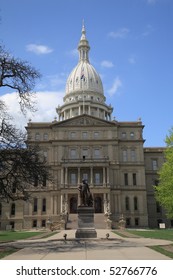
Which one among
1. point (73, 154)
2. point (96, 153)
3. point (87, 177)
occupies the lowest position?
point (87, 177)

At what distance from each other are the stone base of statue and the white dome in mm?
76186

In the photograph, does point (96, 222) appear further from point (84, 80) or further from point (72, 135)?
point (84, 80)

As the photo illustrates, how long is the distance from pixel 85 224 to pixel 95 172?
4454cm

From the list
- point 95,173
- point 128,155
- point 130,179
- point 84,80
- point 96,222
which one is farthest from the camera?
A: point 84,80

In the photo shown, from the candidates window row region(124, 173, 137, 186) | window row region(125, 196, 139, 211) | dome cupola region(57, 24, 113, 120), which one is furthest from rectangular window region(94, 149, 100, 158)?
dome cupola region(57, 24, 113, 120)

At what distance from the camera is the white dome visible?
4026 inches

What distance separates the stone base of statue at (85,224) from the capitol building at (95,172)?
38.3 metres

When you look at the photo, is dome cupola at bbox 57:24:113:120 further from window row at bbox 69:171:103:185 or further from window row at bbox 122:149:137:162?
window row at bbox 69:171:103:185

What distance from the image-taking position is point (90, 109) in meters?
96.4

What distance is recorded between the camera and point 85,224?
27016 millimetres

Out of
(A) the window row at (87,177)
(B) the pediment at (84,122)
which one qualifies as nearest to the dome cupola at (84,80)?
(B) the pediment at (84,122)

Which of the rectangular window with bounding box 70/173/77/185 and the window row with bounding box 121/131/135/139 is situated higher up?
the window row with bounding box 121/131/135/139

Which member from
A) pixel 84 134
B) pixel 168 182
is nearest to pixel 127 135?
pixel 84 134

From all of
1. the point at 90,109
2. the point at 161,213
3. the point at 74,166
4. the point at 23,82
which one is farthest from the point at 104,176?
the point at 23,82
